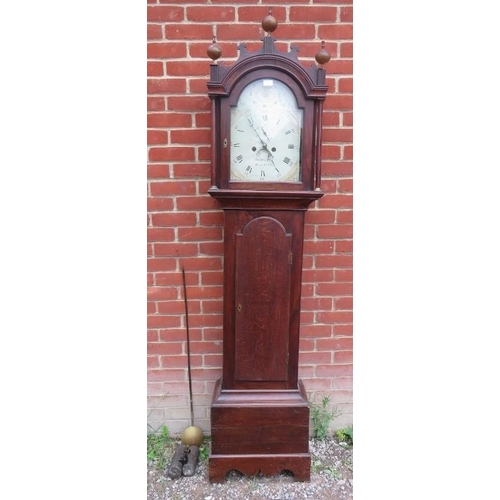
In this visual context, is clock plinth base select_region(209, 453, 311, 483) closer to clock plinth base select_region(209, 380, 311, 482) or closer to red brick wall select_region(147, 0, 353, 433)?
clock plinth base select_region(209, 380, 311, 482)

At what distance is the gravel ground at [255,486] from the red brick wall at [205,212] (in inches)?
12.0

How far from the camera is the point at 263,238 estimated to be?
1.82m

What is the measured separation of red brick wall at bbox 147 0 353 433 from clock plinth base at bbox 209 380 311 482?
0.34m

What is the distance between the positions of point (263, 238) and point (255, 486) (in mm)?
1209

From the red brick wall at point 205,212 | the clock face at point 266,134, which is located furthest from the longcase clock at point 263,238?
the red brick wall at point 205,212

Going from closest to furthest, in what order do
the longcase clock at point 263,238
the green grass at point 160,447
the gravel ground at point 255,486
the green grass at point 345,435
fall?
1. the longcase clock at point 263,238
2. the gravel ground at point 255,486
3. the green grass at point 160,447
4. the green grass at point 345,435

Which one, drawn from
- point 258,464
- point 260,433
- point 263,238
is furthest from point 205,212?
point 258,464

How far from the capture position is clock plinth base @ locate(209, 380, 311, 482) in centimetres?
192

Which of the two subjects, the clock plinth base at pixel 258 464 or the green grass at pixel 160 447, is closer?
the clock plinth base at pixel 258 464

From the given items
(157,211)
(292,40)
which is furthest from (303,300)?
(292,40)

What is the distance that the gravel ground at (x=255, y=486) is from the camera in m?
1.92

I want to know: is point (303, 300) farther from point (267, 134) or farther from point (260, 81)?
point (260, 81)

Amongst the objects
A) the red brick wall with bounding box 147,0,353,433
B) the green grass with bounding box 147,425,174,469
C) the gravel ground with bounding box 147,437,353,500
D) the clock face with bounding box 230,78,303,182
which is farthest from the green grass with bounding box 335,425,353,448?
the clock face with bounding box 230,78,303,182

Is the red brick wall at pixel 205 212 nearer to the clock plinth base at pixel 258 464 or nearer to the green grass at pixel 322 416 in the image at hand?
the green grass at pixel 322 416
